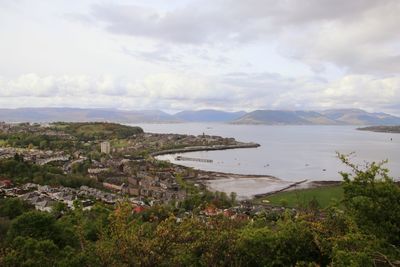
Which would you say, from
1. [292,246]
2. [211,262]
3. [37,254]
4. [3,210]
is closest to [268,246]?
[292,246]

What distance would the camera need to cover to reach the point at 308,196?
1163 inches

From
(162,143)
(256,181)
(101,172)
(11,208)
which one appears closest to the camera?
(11,208)

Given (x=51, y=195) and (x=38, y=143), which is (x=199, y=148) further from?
(x=51, y=195)

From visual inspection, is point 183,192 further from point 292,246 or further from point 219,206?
point 292,246

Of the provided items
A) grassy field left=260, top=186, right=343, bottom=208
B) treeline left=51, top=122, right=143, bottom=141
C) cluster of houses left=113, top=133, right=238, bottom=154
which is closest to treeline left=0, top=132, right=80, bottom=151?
cluster of houses left=113, top=133, right=238, bottom=154

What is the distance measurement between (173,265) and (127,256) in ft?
3.88

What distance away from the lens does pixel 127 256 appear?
5.82m

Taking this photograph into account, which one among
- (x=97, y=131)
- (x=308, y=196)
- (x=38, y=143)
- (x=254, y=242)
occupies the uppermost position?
(x=254, y=242)

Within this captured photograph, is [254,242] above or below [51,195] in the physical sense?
above

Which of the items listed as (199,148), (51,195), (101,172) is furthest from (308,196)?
(199,148)

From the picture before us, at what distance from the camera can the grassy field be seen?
89.7 ft

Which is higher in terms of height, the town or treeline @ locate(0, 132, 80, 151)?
treeline @ locate(0, 132, 80, 151)

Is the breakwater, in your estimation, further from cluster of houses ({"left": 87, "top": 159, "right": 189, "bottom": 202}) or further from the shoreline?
the shoreline

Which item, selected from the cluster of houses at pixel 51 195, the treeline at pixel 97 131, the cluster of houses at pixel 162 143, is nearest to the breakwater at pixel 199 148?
the cluster of houses at pixel 162 143
